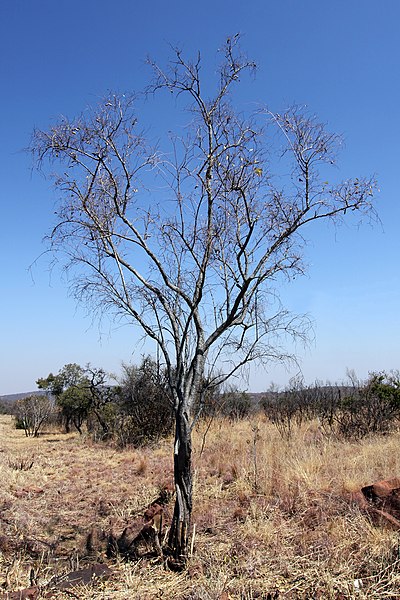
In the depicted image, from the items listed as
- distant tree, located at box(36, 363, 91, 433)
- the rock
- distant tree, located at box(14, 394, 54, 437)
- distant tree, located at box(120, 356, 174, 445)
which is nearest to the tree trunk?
the rock

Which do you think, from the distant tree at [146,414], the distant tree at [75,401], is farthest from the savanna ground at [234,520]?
the distant tree at [75,401]

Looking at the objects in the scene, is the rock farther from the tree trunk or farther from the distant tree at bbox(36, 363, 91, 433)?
the distant tree at bbox(36, 363, 91, 433)

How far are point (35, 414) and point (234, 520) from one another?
1692 centimetres

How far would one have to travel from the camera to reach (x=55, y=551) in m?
5.65

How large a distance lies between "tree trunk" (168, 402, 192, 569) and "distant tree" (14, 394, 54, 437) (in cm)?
1686

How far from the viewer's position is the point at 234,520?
5.93m

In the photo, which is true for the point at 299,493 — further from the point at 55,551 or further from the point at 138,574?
the point at 55,551

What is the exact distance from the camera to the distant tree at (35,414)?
20547 millimetres

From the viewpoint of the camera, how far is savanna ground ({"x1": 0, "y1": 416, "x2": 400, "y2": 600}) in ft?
13.5

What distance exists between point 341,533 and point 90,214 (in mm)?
4430

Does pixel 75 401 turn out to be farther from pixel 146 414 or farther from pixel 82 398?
pixel 146 414

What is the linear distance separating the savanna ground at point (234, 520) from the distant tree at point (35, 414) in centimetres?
970

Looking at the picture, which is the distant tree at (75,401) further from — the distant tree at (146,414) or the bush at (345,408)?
the bush at (345,408)

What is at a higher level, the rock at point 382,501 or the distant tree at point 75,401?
the distant tree at point 75,401
